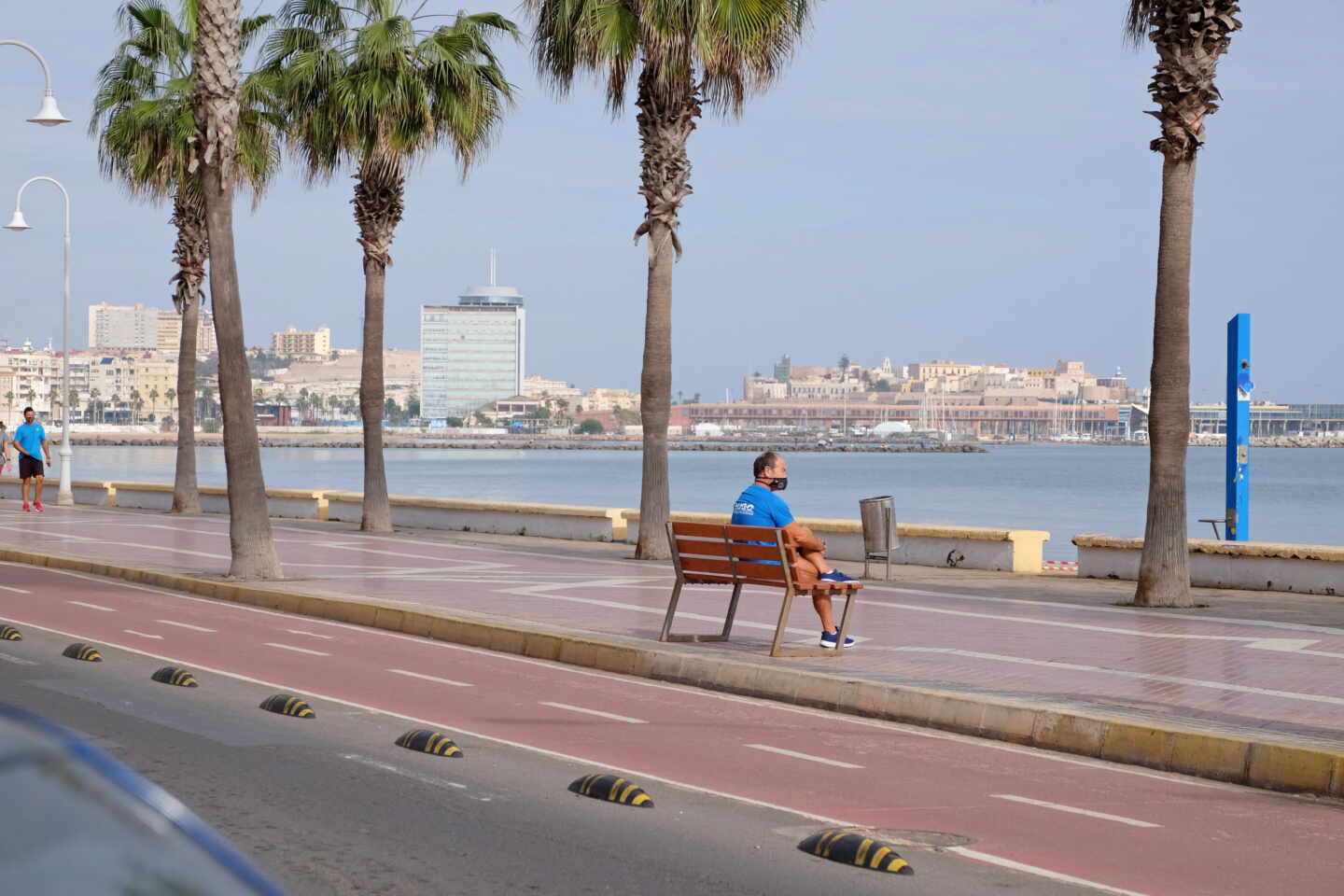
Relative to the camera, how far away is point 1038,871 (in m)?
6.49

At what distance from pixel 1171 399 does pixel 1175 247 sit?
Result: 5.06 ft

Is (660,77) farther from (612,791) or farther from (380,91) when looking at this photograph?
(612,791)

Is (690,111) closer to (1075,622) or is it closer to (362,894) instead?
(1075,622)

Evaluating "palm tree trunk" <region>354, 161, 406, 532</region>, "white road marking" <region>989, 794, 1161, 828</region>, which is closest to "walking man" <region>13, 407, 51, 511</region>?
"palm tree trunk" <region>354, 161, 406, 532</region>

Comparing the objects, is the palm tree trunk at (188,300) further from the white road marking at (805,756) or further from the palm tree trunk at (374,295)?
the white road marking at (805,756)

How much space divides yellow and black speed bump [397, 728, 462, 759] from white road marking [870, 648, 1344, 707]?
4.70 m

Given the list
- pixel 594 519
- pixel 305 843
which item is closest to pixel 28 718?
pixel 305 843

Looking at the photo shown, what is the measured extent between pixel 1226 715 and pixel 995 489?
10695 cm

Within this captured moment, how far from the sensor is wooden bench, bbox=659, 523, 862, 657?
11.8 metres

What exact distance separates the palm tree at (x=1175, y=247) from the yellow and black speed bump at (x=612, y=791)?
31.8ft

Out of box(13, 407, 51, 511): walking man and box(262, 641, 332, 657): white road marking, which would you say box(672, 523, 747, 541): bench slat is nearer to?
box(262, 641, 332, 657): white road marking

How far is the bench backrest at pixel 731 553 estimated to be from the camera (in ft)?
38.6

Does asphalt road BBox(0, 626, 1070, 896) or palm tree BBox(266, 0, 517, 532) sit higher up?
palm tree BBox(266, 0, 517, 532)

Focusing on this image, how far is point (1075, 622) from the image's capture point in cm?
1459
